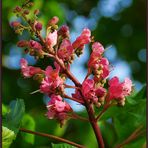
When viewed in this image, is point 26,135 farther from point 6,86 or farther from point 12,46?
point 12,46

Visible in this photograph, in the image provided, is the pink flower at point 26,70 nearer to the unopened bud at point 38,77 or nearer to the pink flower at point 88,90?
the unopened bud at point 38,77

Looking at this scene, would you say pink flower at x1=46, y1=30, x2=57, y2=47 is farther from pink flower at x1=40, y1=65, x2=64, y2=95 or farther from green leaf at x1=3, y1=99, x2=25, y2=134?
green leaf at x1=3, y1=99, x2=25, y2=134

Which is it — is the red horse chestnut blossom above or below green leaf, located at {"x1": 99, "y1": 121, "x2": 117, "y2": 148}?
above

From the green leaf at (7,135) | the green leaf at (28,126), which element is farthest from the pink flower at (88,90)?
the green leaf at (28,126)

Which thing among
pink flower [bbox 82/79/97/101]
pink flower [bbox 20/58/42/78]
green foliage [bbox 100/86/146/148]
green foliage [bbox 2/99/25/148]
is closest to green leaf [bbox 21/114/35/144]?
green foliage [bbox 2/99/25/148]

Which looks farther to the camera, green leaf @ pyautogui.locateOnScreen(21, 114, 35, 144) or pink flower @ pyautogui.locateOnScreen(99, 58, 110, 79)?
green leaf @ pyautogui.locateOnScreen(21, 114, 35, 144)

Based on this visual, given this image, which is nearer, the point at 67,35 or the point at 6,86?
the point at 67,35

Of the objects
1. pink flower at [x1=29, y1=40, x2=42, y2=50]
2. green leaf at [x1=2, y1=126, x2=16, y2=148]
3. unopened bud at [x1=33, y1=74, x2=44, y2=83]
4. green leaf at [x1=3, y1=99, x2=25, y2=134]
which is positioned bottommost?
green leaf at [x1=2, y1=126, x2=16, y2=148]

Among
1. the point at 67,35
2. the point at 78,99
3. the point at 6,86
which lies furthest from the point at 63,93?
the point at 6,86
